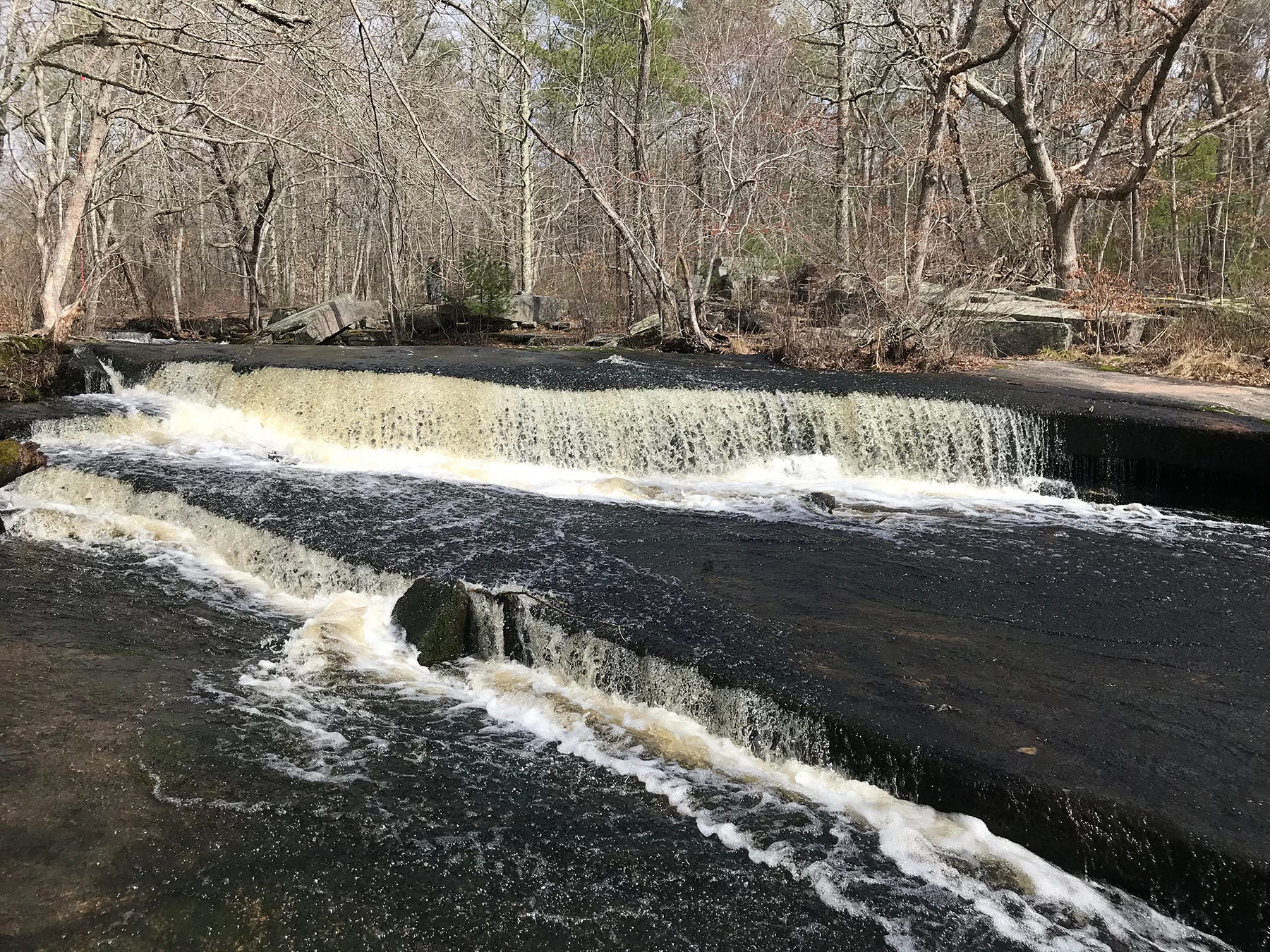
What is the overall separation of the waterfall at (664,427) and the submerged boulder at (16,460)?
8.06 feet

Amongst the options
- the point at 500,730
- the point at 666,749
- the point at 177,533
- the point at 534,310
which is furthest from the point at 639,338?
the point at 666,749

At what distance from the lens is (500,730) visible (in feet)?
14.3

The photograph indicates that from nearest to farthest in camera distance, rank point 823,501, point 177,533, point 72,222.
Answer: point 177,533 → point 823,501 → point 72,222

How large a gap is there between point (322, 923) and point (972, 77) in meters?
16.2

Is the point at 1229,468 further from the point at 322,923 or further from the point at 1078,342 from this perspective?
the point at 322,923

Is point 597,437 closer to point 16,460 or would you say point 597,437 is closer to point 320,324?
point 16,460

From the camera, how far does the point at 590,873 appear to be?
10.8ft

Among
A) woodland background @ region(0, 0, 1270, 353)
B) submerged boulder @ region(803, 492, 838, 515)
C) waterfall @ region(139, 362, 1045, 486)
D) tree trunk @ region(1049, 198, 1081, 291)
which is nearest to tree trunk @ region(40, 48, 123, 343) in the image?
woodland background @ region(0, 0, 1270, 353)

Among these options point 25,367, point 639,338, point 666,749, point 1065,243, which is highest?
point 1065,243

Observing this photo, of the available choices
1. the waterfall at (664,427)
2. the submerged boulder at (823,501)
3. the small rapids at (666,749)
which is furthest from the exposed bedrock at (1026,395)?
the small rapids at (666,749)

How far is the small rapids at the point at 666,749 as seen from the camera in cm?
312

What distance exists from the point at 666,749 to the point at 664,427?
575 centimetres

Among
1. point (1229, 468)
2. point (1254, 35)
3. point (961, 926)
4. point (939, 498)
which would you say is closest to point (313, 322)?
point (939, 498)

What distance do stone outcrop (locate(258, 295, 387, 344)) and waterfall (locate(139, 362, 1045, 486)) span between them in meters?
6.15
